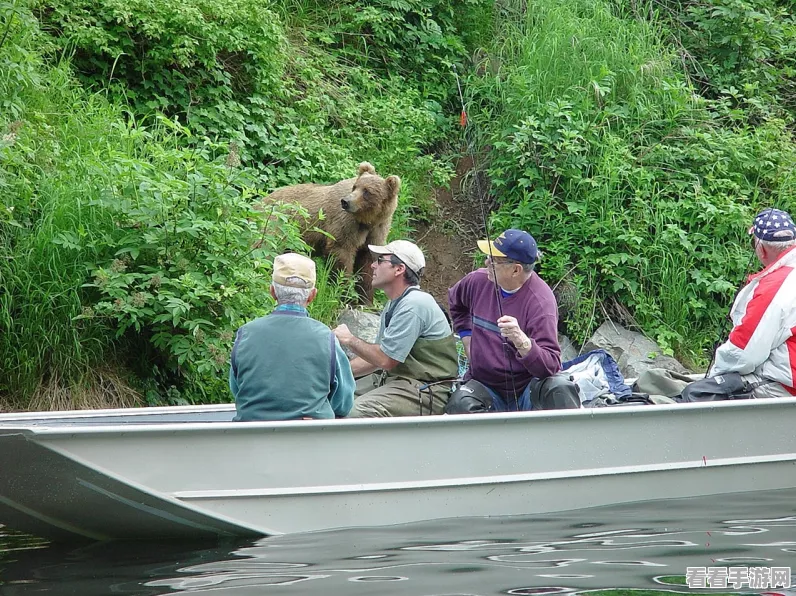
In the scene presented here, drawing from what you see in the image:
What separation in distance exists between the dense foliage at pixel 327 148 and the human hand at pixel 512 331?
7.40ft

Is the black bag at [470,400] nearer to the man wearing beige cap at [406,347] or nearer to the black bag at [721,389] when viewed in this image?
the man wearing beige cap at [406,347]

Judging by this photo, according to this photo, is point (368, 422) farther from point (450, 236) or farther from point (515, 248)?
point (450, 236)

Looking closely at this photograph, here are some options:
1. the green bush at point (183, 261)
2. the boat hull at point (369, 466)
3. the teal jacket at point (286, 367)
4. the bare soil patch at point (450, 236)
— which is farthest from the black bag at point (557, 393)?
the bare soil patch at point (450, 236)

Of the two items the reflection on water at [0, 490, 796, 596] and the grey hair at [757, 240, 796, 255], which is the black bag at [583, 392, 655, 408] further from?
the grey hair at [757, 240, 796, 255]

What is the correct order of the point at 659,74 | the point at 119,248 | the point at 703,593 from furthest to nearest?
the point at 659,74
the point at 119,248
the point at 703,593

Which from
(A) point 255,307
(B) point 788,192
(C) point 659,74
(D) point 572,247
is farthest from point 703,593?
(C) point 659,74

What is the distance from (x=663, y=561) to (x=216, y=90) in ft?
24.3

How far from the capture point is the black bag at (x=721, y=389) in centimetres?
560

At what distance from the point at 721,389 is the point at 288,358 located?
2.54m

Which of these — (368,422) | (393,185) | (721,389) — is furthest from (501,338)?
(393,185)

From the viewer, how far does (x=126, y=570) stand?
4.26m

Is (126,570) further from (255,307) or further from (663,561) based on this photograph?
(255,307)

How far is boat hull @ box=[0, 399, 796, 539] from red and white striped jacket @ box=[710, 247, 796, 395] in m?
0.21

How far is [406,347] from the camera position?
5.33 metres
